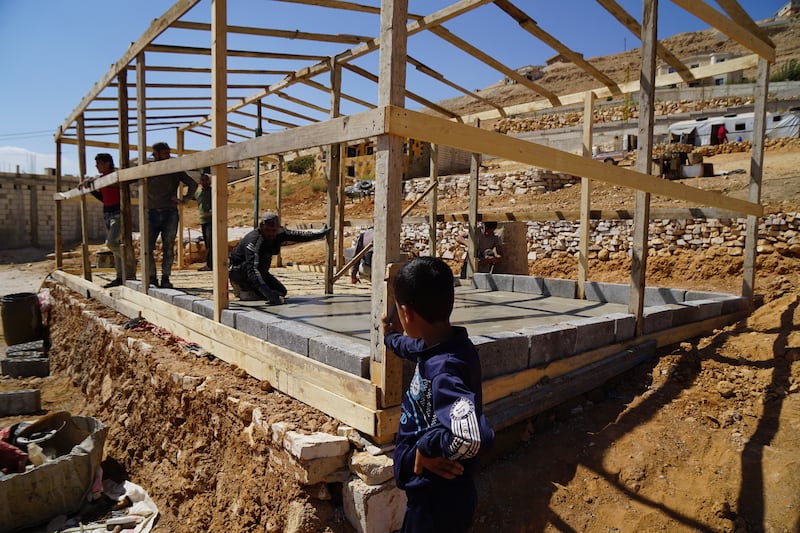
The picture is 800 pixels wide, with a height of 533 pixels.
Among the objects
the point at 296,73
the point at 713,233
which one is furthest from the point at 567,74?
the point at 296,73

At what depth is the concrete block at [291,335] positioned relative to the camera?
3232 millimetres

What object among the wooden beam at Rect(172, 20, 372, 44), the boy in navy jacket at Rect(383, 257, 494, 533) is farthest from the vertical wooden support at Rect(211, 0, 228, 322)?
the boy in navy jacket at Rect(383, 257, 494, 533)

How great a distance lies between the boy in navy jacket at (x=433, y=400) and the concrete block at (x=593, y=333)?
2.42 m

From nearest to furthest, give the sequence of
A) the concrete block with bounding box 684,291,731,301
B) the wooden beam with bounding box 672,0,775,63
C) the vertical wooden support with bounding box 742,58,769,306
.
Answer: the wooden beam with bounding box 672,0,775,63 → the concrete block with bounding box 684,291,731,301 → the vertical wooden support with bounding box 742,58,769,306

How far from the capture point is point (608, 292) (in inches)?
247

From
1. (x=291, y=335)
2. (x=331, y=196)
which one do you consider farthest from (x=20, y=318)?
(x=291, y=335)

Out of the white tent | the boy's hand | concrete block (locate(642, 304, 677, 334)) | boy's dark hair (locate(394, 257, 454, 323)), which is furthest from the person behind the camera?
the white tent

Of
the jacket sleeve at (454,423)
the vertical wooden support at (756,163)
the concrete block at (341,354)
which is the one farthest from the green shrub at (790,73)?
the jacket sleeve at (454,423)

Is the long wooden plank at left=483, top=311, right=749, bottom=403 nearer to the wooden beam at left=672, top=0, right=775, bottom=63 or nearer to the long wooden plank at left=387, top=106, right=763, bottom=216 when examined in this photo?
the long wooden plank at left=387, top=106, right=763, bottom=216

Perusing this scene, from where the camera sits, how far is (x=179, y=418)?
153 inches

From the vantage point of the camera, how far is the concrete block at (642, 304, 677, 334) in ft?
15.3

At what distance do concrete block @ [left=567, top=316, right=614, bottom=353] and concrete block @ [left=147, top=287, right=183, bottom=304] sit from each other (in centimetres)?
413

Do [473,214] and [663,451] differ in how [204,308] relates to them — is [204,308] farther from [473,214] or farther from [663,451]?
[473,214]

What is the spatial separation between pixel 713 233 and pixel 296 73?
10.5 metres
